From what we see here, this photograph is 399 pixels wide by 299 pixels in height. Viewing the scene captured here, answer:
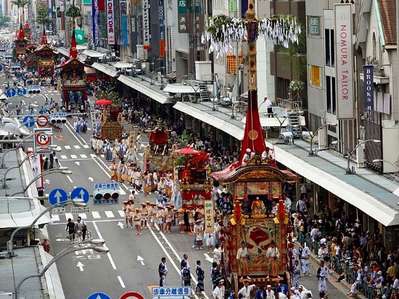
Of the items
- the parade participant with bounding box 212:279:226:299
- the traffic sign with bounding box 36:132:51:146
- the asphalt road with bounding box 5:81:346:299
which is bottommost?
the asphalt road with bounding box 5:81:346:299

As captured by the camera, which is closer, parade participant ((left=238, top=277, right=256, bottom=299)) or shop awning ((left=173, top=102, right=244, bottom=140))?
parade participant ((left=238, top=277, right=256, bottom=299))

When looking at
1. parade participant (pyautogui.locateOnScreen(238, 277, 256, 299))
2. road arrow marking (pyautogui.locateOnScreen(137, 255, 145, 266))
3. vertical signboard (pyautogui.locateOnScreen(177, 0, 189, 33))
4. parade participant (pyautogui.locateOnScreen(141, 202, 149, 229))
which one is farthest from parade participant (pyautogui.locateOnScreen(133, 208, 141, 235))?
vertical signboard (pyautogui.locateOnScreen(177, 0, 189, 33))

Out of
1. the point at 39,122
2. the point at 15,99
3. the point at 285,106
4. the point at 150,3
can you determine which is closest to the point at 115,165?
the point at 39,122

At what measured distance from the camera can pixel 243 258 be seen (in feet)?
153

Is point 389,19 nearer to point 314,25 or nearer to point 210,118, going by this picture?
point 314,25

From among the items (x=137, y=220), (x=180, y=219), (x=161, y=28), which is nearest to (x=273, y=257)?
(x=137, y=220)

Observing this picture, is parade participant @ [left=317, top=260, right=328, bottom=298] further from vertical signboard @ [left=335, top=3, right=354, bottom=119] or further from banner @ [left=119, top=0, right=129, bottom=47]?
banner @ [left=119, top=0, right=129, bottom=47]

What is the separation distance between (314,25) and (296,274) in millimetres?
27754

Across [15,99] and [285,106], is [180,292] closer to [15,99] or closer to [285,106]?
[285,106]

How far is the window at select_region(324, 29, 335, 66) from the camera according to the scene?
70.6 meters

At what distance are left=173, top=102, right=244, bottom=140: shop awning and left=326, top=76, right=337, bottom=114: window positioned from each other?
18.2 feet

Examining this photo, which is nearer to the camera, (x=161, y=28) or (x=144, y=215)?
(x=144, y=215)

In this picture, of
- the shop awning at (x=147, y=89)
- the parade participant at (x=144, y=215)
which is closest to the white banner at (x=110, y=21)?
the shop awning at (x=147, y=89)

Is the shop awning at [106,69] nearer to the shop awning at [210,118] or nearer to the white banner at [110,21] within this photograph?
the white banner at [110,21]
